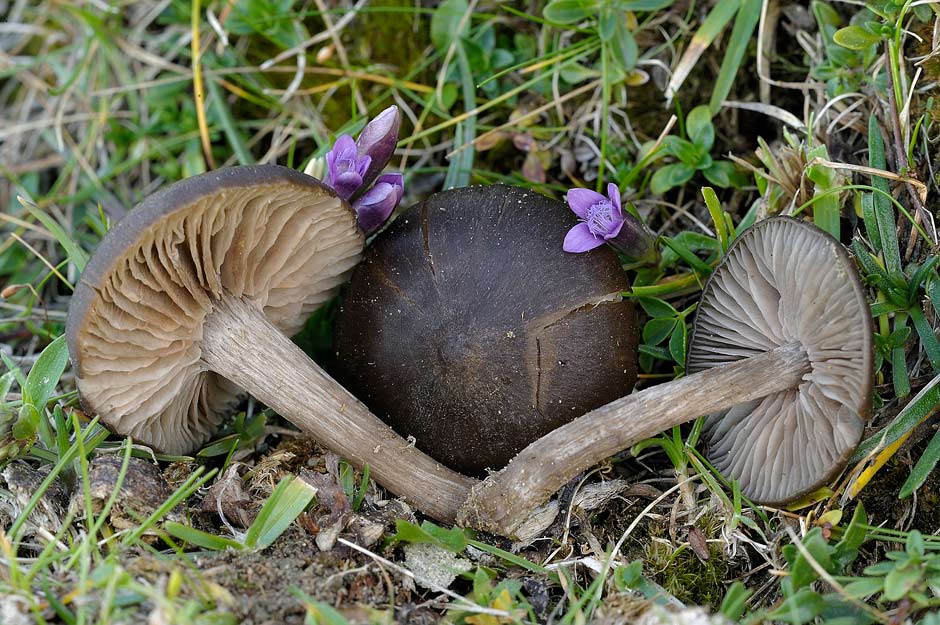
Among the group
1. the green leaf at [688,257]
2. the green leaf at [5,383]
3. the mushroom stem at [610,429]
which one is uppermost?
the green leaf at [5,383]

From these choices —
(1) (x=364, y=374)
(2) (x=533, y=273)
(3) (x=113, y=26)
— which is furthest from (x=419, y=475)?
(3) (x=113, y=26)

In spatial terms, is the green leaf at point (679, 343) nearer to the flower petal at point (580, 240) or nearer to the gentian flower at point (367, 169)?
the flower petal at point (580, 240)

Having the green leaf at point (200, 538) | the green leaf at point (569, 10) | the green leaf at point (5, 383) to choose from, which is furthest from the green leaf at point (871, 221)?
the green leaf at point (5, 383)

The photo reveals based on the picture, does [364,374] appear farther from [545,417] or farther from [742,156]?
[742,156]

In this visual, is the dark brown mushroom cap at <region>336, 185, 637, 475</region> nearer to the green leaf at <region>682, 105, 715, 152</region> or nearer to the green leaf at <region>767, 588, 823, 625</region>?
the green leaf at <region>682, 105, 715, 152</region>

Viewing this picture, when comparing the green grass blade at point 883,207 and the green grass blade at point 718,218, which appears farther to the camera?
the green grass blade at point 718,218

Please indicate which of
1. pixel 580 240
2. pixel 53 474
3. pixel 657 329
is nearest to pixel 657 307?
pixel 657 329

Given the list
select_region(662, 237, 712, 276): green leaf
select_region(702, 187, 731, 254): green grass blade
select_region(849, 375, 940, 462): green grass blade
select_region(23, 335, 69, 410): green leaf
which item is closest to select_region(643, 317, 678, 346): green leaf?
select_region(662, 237, 712, 276): green leaf

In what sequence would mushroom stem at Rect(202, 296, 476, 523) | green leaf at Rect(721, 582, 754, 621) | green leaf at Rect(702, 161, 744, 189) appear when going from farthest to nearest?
green leaf at Rect(702, 161, 744, 189) < mushroom stem at Rect(202, 296, 476, 523) < green leaf at Rect(721, 582, 754, 621)
